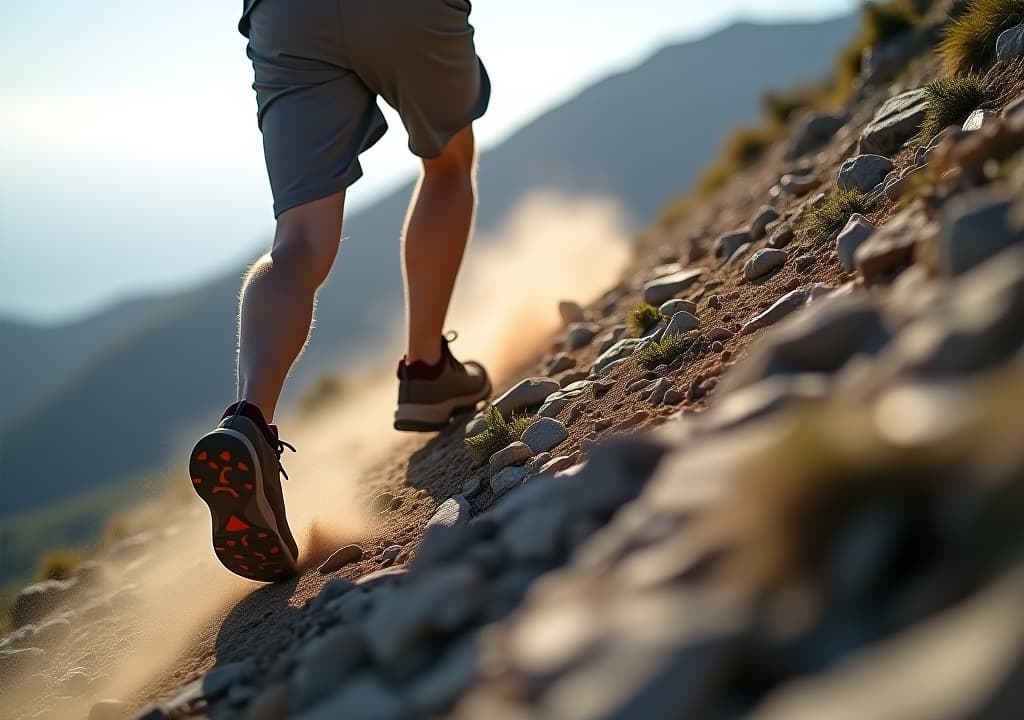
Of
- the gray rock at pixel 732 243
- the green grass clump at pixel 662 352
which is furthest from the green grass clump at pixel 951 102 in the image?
the green grass clump at pixel 662 352

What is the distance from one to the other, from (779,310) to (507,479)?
94 centimetres

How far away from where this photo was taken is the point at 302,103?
9.96ft

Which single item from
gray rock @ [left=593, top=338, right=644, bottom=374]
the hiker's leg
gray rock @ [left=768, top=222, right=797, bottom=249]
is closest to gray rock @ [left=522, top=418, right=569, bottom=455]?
gray rock @ [left=593, top=338, right=644, bottom=374]

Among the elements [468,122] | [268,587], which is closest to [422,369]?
[468,122]

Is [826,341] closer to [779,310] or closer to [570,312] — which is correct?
[779,310]

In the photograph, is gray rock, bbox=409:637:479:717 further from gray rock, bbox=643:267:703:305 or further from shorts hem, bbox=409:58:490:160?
gray rock, bbox=643:267:703:305

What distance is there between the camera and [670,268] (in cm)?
480

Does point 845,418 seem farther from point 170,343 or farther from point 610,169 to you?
point 170,343

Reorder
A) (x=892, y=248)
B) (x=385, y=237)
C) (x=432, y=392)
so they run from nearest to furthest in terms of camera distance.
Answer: (x=892, y=248) → (x=432, y=392) → (x=385, y=237)

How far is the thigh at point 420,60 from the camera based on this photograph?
3059 millimetres

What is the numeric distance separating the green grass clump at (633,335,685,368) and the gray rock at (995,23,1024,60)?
→ 5.70 ft

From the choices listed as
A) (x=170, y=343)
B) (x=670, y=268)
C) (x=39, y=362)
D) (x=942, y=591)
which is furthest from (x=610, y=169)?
(x=39, y=362)

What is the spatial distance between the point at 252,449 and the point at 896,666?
A: 1953 millimetres

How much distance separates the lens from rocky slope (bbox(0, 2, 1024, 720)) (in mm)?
1073
